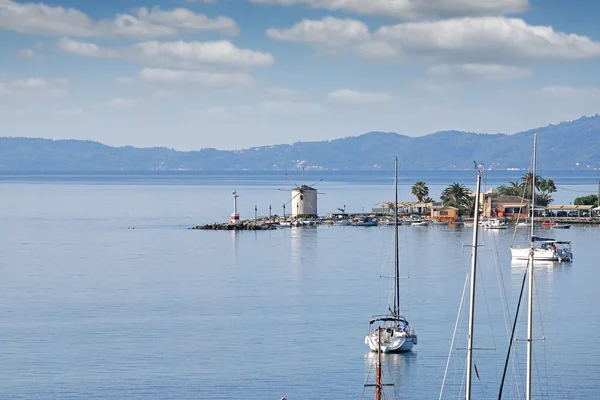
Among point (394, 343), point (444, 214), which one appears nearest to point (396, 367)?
point (394, 343)

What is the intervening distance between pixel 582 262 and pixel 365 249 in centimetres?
Result: 1776

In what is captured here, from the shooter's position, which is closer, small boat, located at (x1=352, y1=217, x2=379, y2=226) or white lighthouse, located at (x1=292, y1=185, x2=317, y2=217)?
small boat, located at (x1=352, y1=217, x2=379, y2=226)

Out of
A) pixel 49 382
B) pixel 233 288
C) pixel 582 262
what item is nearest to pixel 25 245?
pixel 233 288

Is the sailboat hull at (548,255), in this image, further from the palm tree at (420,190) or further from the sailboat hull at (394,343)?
the palm tree at (420,190)

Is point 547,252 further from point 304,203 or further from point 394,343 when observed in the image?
point 304,203

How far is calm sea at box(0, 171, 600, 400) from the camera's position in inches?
1425

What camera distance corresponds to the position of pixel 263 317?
48812 millimetres

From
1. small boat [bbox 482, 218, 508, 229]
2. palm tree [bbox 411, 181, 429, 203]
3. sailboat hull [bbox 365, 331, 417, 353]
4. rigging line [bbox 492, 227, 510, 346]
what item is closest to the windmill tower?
palm tree [bbox 411, 181, 429, 203]

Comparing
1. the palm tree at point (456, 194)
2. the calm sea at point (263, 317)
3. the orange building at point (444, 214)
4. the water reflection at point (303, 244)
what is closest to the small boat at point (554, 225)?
the orange building at point (444, 214)

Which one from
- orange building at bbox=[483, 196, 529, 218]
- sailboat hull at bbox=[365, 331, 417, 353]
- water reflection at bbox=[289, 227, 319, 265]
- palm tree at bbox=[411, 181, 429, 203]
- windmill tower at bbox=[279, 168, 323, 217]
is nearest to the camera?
sailboat hull at bbox=[365, 331, 417, 353]

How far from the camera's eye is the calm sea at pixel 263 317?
119 ft

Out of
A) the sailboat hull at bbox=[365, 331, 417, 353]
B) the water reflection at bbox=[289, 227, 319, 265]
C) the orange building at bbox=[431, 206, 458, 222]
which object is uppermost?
the orange building at bbox=[431, 206, 458, 222]

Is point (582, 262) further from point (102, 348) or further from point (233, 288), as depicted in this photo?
point (102, 348)

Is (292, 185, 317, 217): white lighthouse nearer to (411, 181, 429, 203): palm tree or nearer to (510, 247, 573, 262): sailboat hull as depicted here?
(411, 181, 429, 203): palm tree
